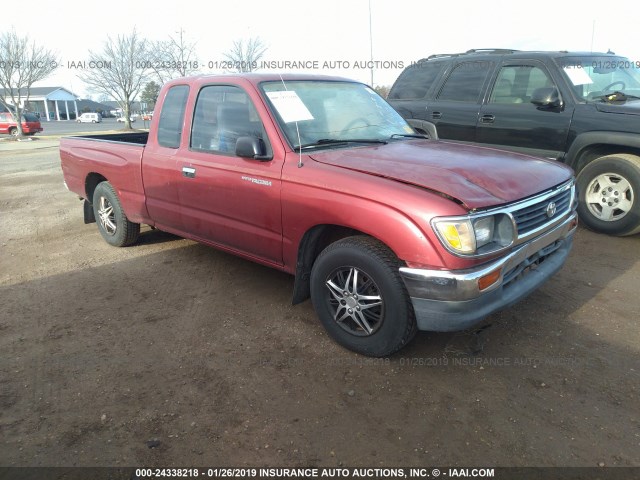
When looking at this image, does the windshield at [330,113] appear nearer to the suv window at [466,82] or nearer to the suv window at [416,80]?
the suv window at [466,82]

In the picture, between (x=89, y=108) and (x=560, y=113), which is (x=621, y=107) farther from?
(x=89, y=108)

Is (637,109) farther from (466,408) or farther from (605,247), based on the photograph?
(466,408)

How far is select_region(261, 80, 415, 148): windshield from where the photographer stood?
3590mm

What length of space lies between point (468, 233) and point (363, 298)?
80 cm

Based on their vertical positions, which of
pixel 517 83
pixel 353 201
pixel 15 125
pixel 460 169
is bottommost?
pixel 353 201

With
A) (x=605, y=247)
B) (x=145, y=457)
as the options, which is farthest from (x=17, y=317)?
(x=605, y=247)

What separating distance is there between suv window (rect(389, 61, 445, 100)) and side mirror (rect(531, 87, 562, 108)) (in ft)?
5.77

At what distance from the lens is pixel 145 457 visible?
2.37m

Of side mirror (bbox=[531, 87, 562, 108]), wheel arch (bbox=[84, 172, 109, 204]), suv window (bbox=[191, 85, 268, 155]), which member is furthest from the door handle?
side mirror (bbox=[531, 87, 562, 108])

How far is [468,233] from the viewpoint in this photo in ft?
8.58

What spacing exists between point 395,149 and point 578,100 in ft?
10.7

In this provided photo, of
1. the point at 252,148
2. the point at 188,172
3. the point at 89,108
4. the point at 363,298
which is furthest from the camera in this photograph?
the point at 89,108

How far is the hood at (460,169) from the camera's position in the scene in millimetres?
2787

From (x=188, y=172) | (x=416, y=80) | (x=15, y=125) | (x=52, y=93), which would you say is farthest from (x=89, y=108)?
(x=188, y=172)
